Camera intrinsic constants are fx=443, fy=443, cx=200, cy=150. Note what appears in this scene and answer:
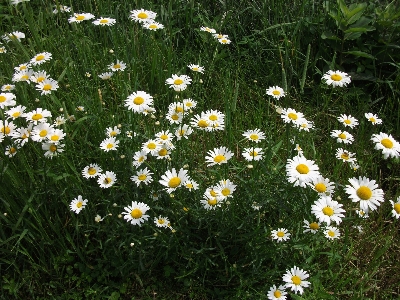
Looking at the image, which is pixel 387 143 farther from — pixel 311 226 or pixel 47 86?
pixel 47 86

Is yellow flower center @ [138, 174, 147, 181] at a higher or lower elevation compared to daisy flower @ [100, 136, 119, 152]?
lower

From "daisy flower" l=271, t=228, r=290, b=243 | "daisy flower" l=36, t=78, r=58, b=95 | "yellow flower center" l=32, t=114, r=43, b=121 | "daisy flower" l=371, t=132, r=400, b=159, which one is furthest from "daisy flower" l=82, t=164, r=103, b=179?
"daisy flower" l=371, t=132, r=400, b=159

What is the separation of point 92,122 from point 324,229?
4.13 ft

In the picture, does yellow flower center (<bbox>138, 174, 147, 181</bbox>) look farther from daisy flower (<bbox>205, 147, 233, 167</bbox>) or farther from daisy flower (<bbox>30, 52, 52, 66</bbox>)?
daisy flower (<bbox>30, 52, 52, 66</bbox>)

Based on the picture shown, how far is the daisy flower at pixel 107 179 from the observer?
2.00 metres

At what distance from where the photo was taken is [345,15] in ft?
9.35

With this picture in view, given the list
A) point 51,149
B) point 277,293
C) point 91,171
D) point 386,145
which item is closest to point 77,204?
point 91,171

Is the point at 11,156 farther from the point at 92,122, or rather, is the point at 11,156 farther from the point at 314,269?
the point at 314,269

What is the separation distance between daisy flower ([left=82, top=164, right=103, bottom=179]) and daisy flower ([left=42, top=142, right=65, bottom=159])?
0.15 metres

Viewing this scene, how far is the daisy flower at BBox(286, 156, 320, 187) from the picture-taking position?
181cm

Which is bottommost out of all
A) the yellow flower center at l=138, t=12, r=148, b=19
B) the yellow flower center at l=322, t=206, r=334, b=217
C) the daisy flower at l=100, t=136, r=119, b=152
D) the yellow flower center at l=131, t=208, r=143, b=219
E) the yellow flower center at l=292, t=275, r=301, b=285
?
the yellow flower center at l=292, t=275, r=301, b=285

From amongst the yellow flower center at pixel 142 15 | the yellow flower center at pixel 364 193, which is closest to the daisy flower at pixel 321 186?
the yellow flower center at pixel 364 193

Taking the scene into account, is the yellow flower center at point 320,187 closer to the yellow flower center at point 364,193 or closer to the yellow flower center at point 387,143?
the yellow flower center at point 364,193

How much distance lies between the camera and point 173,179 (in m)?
1.95
